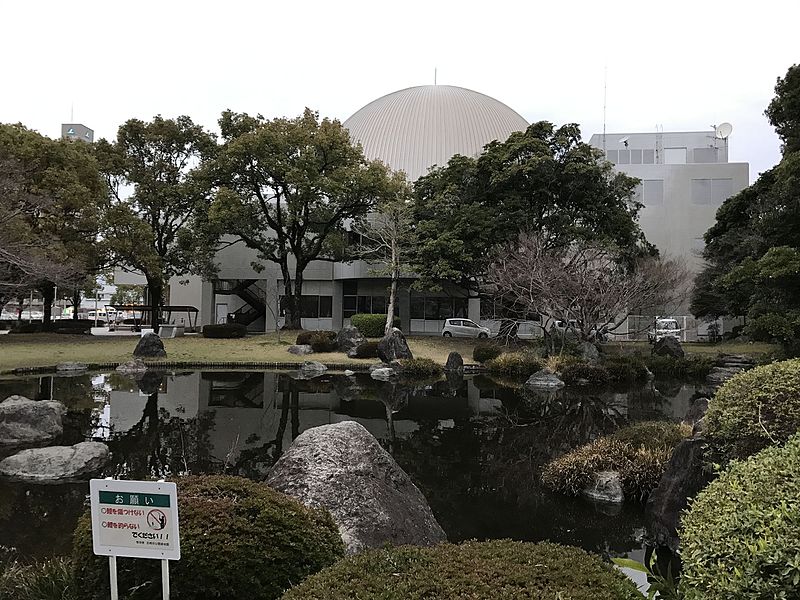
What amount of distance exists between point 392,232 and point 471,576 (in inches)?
1000

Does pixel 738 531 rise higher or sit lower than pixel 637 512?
higher

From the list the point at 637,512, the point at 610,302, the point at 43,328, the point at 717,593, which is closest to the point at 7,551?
the point at 717,593

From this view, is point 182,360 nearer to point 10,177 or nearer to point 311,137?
point 10,177

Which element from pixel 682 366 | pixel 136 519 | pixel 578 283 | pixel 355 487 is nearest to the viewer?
pixel 136 519

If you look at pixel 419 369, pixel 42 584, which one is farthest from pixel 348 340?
pixel 42 584

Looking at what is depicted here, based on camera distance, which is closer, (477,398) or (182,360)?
(477,398)

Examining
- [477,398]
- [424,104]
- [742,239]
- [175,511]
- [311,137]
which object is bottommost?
[477,398]

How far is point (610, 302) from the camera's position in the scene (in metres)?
20.1

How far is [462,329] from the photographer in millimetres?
31469

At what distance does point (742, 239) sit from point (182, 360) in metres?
22.6

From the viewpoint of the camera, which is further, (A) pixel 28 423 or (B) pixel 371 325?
(B) pixel 371 325

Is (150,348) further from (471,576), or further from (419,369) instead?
(471,576)

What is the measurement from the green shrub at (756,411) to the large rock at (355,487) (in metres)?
2.45

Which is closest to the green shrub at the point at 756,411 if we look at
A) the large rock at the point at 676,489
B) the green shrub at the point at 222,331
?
the large rock at the point at 676,489
